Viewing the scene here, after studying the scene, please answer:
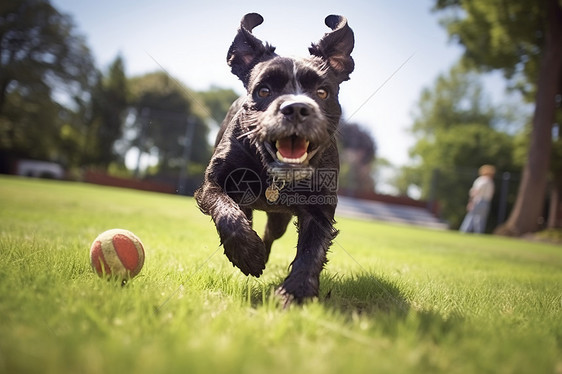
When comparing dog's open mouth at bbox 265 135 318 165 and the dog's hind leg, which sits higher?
dog's open mouth at bbox 265 135 318 165

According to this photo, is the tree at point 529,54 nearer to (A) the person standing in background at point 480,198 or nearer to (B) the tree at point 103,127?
(A) the person standing in background at point 480,198

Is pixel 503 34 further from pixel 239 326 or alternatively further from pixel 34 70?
pixel 34 70

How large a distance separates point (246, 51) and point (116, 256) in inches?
90.2

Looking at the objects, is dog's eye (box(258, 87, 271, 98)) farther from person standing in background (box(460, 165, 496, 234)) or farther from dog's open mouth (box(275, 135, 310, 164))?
person standing in background (box(460, 165, 496, 234))

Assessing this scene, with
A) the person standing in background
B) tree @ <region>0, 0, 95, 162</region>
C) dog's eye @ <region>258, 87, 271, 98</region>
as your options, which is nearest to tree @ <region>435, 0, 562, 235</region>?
the person standing in background

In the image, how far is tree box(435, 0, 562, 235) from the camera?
1839cm

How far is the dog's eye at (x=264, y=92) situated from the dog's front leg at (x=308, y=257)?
1.09 meters

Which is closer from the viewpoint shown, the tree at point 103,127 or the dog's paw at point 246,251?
the dog's paw at point 246,251

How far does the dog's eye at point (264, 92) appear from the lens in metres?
3.24

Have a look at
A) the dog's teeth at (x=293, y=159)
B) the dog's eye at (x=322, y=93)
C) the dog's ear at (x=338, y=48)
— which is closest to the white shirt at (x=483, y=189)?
the dog's ear at (x=338, y=48)

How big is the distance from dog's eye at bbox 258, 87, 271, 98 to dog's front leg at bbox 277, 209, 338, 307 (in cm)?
109

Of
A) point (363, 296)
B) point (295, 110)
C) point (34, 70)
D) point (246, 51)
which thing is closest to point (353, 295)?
point (363, 296)

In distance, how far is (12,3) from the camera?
34.8m

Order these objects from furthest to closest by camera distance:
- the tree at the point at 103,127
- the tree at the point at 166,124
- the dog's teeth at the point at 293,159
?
1. the tree at the point at 103,127
2. the tree at the point at 166,124
3. the dog's teeth at the point at 293,159
